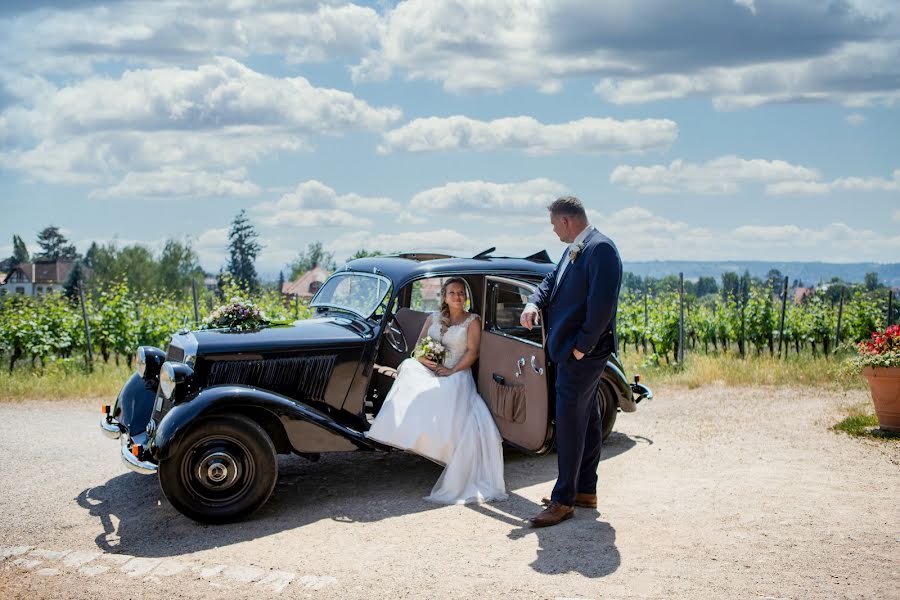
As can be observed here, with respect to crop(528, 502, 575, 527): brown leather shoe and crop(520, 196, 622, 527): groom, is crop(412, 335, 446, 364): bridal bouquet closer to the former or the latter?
crop(520, 196, 622, 527): groom

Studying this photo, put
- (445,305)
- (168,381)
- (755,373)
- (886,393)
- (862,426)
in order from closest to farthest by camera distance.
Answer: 1. (168,381)
2. (445,305)
3. (886,393)
4. (862,426)
5. (755,373)

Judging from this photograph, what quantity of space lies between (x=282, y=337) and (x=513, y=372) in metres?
2.03

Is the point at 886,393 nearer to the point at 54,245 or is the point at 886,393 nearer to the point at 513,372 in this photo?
the point at 513,372

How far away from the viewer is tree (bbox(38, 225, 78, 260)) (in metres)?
127

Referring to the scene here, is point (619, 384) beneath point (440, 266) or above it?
beneath

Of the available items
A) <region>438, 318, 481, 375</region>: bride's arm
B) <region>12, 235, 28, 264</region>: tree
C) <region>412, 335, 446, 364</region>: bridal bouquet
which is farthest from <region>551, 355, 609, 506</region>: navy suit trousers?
<region>12, 235, 28, 264</region>: tree

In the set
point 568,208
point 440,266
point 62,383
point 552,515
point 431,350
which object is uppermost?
point 568,208

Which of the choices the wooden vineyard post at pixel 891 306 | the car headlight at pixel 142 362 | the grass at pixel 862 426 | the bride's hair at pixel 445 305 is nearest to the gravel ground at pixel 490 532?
the grass at pixel 862 426

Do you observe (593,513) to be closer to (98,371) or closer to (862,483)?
(862,483)

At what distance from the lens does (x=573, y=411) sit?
20.7 ft

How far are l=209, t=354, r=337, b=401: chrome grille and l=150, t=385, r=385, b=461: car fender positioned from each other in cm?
32

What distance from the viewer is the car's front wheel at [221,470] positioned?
6527 mm

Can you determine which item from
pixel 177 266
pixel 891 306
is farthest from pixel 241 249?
pixel 891 306

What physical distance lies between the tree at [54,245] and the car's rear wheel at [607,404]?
12987cm
